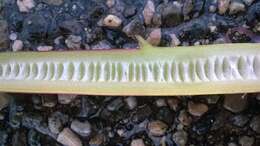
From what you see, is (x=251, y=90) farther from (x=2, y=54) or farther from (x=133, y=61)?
(x=2, y=54)

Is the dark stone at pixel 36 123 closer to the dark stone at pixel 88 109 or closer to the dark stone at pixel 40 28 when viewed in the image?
the dark stone at pixel 88 109

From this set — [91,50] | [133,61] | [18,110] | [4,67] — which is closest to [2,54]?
[4,67]

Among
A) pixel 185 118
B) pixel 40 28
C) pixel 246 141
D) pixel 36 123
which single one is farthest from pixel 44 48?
pixel 246 141

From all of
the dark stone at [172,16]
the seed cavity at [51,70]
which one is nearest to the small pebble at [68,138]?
the seed cavity at [51,70]

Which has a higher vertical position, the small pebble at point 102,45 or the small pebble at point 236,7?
A: the small pebble at point 236,7

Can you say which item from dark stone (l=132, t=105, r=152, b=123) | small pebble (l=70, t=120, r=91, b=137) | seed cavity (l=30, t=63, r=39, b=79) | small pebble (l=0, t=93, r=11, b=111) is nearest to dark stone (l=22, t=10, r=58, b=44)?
seed cavity (l=30, t=63, r=39, b=79)

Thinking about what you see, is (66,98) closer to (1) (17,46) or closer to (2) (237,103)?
(1) (17,46)

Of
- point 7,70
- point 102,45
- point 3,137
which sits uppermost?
point 102,45
